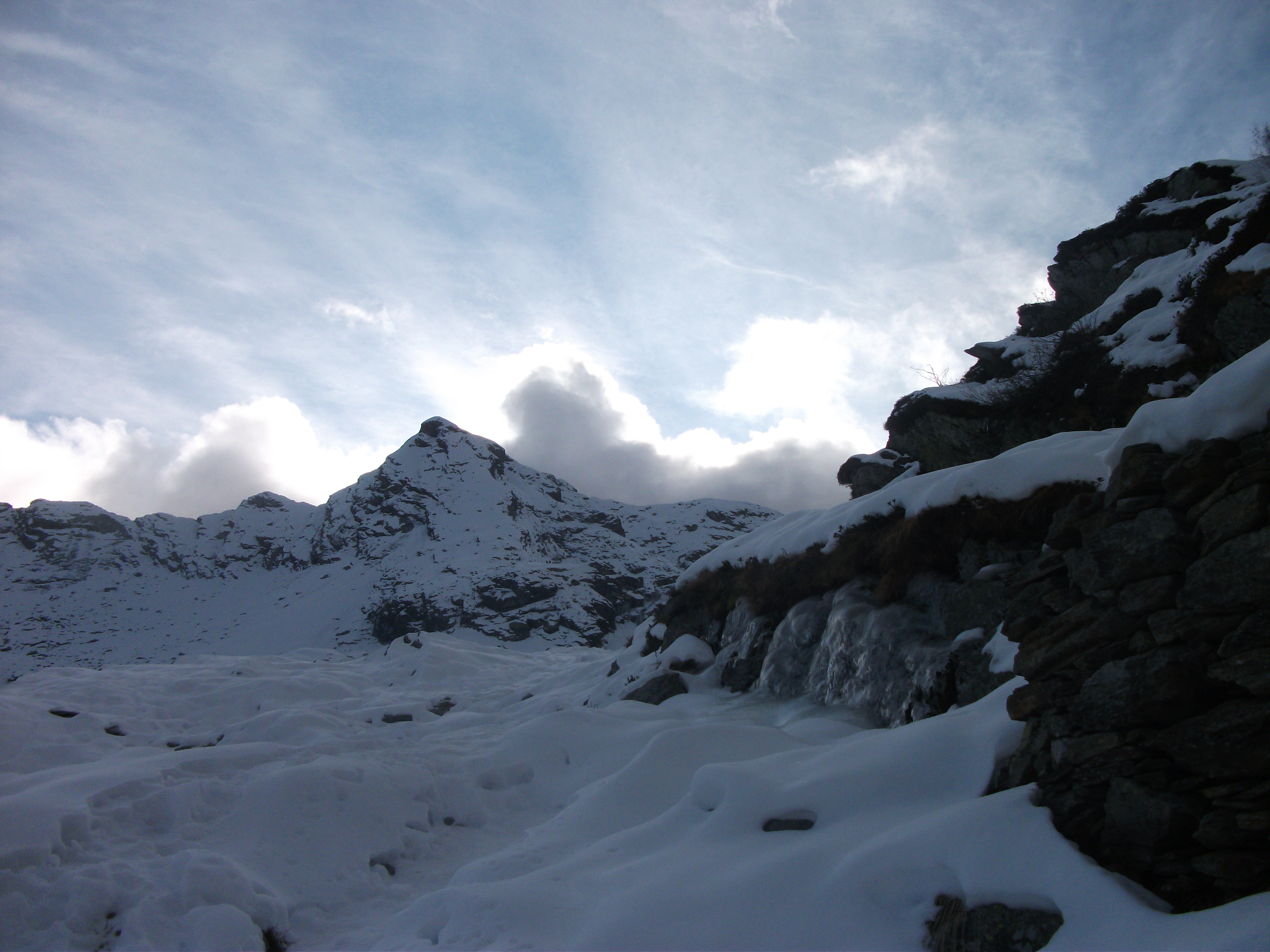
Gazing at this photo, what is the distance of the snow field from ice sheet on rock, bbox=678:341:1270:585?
2.57 metres

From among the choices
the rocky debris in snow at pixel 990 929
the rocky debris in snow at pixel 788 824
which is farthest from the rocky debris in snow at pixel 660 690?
the rocky debris in snow at pixel 990 929

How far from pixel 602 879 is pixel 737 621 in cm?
969

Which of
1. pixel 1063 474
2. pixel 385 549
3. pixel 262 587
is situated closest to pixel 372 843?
pixel 1063 474

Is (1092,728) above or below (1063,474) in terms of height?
below

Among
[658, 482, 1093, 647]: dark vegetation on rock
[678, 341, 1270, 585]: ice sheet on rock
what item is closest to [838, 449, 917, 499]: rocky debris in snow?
[678, 341, 1270, 585]: ice sheet on rock

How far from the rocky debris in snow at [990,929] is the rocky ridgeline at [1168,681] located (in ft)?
1.98

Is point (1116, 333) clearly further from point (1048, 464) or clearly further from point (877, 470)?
point (1048, 464)

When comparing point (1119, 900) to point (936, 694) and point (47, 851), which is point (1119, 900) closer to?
point (936, 694)

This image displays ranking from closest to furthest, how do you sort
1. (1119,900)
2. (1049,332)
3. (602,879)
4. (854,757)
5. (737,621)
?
(1119,900) → (602,879) → (854,757) → (737,621) → (1049,332)

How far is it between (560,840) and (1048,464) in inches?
335

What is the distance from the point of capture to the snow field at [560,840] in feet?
13.7

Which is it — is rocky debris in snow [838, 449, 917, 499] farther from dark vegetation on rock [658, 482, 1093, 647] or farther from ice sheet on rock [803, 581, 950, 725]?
ice sheet on rock [803, 581, 950, 725]

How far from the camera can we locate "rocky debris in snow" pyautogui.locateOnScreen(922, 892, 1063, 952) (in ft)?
11.9

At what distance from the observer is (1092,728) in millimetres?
4141
